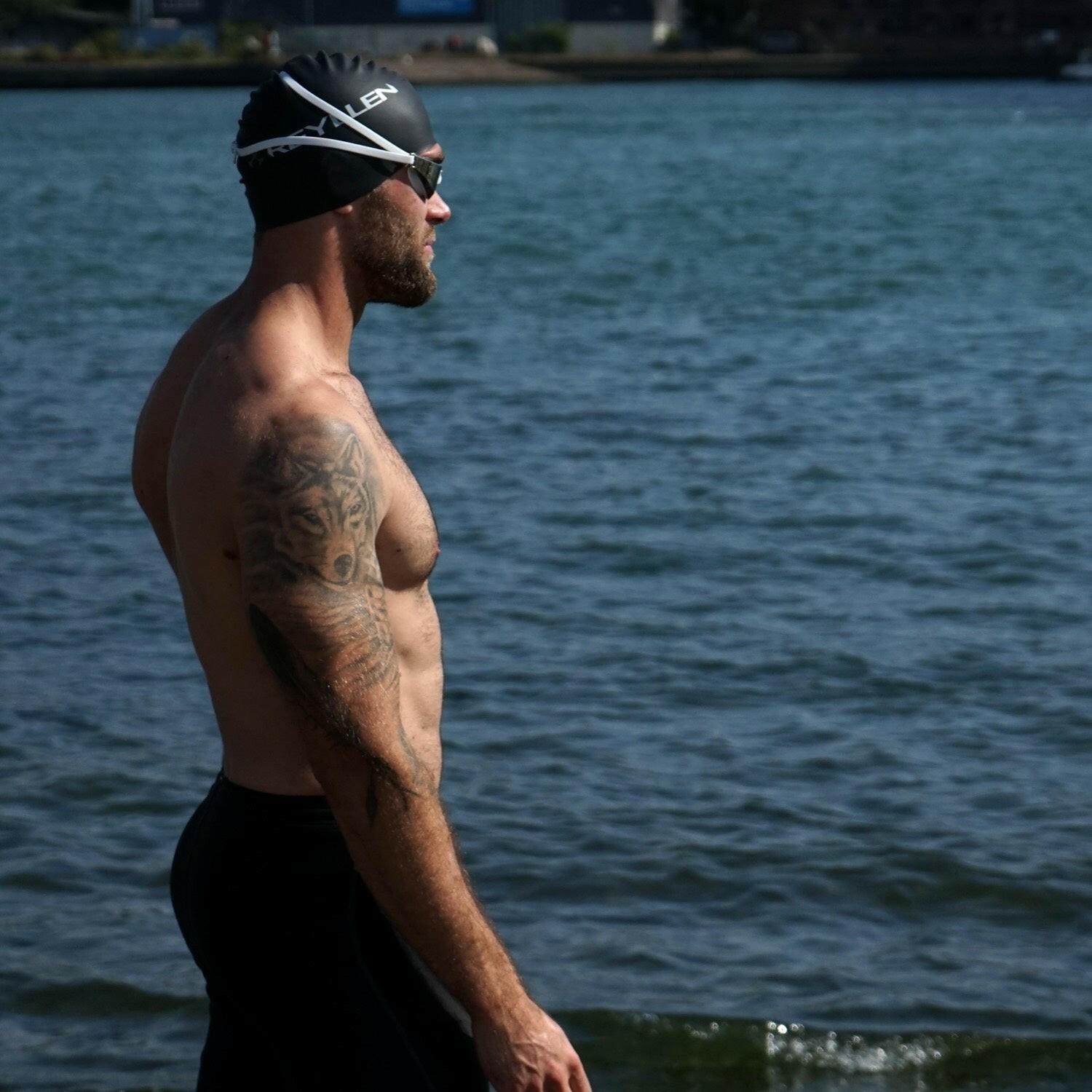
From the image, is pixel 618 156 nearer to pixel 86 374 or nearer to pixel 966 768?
pixel 86 374

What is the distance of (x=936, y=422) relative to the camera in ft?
48.6

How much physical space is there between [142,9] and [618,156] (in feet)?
260

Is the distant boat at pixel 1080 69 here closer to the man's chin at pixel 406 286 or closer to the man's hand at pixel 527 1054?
the man's chin at pixel 406 286

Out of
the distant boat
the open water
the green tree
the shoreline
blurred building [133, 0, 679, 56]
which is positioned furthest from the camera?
the green tree

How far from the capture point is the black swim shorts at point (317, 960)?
109 inches

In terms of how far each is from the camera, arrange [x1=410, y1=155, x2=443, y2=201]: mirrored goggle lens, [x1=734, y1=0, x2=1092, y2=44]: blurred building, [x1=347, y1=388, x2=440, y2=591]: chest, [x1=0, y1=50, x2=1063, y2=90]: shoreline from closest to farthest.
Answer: [x1=347, y1=388, x2=440, y2=591]: chest
[x1=410, y1=155, x2=443, y2=201]: mirrored goggle lens
[x1=0, y1=50, x2=1063, y2=90]: shoreline
[x1=734, y1=0, x2=1092, y2=44]: blurred building

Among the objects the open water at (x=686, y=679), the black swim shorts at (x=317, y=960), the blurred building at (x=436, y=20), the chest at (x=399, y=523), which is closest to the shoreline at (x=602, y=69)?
the blurred building at (x=436, y=20)

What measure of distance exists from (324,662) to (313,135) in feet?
2.47

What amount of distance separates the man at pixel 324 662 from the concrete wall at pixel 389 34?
121 meters

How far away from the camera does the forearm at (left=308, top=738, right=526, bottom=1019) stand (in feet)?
8.50

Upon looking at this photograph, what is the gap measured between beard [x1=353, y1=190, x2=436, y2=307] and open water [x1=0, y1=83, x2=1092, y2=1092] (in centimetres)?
303

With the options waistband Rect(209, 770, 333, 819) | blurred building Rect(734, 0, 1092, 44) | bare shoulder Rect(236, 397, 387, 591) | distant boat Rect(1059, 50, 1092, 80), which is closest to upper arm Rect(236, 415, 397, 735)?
bare shoulder Rect(236, 397, 387, 591)

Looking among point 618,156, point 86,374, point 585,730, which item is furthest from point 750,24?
point 585,730

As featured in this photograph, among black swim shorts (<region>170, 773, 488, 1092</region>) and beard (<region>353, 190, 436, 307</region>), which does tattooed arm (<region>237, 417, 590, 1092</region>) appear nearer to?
black swim shorts (<region>170, 773, 488, 1092</region>)
